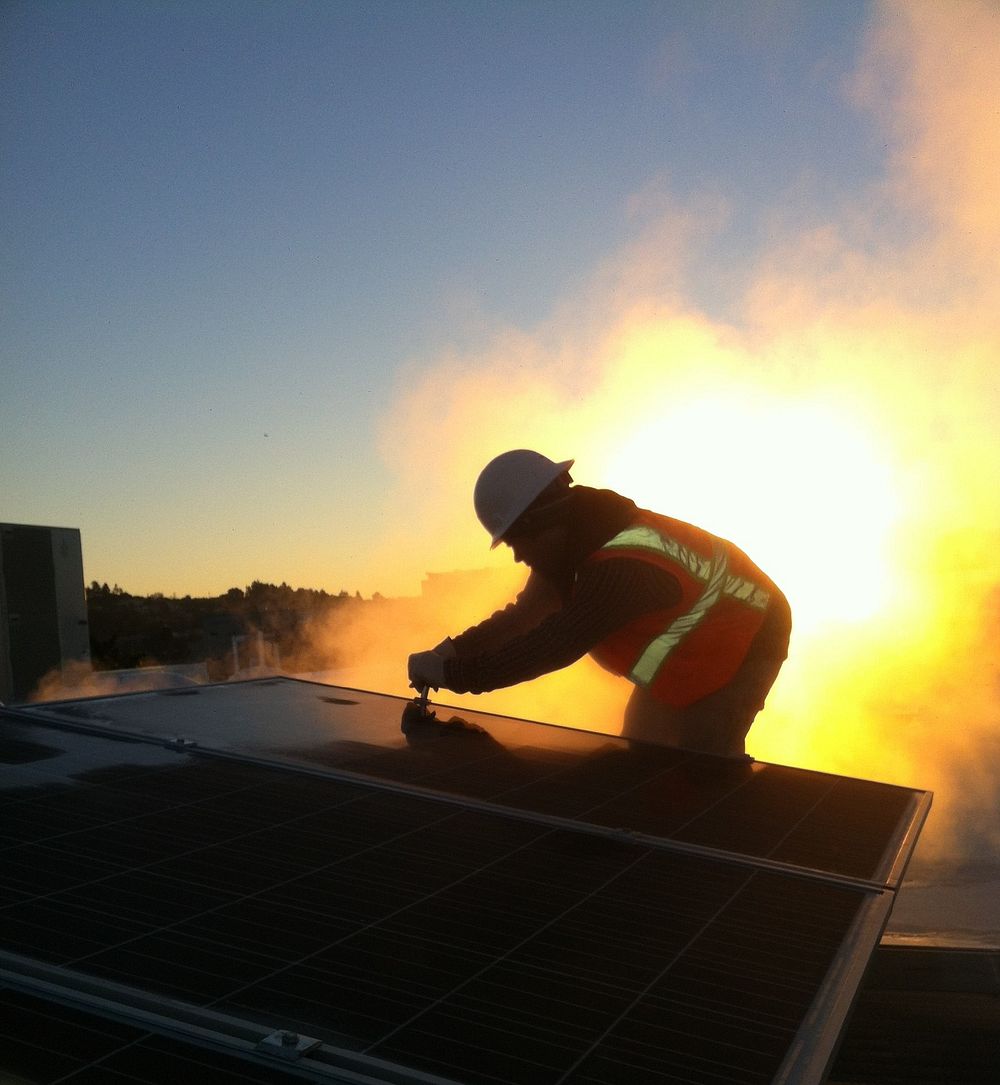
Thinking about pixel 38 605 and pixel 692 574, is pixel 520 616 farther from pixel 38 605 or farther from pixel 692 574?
pixel 38 605

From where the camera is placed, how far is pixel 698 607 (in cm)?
438

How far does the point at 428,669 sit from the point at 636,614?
828 millimetres

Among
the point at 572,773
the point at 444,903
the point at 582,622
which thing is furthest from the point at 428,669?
the point at 444,903

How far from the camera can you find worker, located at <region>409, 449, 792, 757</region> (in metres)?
4.14

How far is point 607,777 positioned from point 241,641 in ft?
48.6

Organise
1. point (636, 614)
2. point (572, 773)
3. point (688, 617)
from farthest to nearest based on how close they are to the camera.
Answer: point (688, 617) < point (636, 614) < point (572, 773)

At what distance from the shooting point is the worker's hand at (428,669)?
4.39 meters

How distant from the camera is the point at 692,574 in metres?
4.29

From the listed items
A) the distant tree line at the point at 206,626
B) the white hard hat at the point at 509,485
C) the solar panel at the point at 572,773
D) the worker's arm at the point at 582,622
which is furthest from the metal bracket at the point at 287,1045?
the distant tree line at the point at 206,626

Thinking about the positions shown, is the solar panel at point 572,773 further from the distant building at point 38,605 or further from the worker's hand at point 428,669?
the distant building at point 38,605

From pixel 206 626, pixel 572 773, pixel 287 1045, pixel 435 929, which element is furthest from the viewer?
pixel 206 626

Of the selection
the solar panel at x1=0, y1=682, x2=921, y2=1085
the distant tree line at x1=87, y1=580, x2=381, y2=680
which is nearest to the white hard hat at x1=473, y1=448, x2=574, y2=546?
the solar panel at x1=0, y1=682, x2=921, y2=1085

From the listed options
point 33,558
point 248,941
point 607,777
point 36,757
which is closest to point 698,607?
point 607,777

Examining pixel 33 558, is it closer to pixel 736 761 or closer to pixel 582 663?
pixel 736 761
